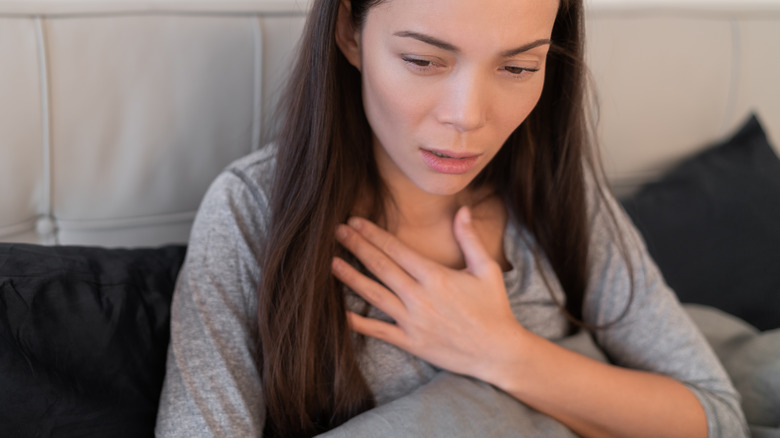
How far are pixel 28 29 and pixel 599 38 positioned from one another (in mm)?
1018

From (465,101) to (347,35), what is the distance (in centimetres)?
20

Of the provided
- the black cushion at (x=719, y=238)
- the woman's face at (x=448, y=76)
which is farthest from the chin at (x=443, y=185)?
the black cushion at (x=719, y=238)

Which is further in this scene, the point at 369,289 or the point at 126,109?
the point at 126,109

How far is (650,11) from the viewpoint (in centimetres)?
141

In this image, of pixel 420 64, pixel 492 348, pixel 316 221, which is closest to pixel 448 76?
pixel 420 64

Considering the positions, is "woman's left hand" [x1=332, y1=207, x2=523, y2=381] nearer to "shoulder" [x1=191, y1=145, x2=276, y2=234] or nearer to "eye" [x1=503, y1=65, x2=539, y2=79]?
"shoulder" [x1=191, y1=145, x2=276, y2=234]

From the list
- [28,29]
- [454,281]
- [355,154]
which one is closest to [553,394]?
[454,281]

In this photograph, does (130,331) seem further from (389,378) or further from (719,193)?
(719,193)

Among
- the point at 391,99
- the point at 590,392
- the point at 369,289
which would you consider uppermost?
the point at 391,99

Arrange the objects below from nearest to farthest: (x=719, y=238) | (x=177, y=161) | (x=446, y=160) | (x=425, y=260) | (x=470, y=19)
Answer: (x=470, y=19), (x=446, y=160), (x=425, y=260), (x=177, y=161), (x=719, y=238)

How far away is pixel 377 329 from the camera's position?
0.90 m

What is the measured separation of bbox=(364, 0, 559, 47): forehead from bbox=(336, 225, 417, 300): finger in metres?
0.29

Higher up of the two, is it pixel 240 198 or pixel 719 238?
pixel 240 198

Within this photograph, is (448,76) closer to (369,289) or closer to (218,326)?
(369,289)
